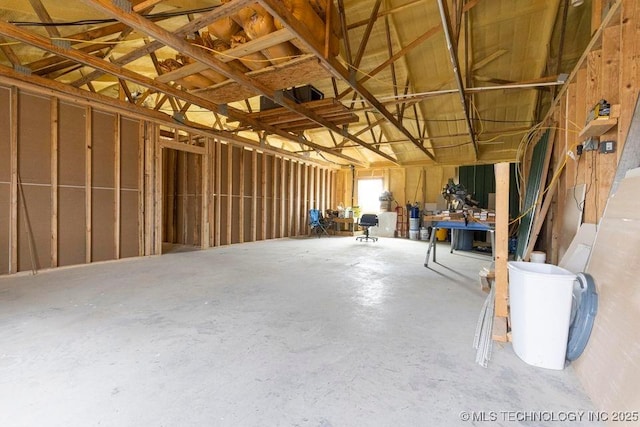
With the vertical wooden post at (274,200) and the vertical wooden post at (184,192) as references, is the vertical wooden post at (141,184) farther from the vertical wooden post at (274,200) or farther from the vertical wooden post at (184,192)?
the vertical wooden post at (274,200)

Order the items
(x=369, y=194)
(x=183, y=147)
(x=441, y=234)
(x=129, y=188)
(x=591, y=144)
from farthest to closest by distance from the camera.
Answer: (x=369, y=194)
(x=441, y=234)
(x=183, y=147)
(x=129, y=188)
(x=591, y=144)

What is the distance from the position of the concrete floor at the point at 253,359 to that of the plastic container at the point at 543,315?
0.09 meters

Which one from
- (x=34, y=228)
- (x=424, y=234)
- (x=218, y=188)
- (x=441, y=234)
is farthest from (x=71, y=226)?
(x=441, y=234)

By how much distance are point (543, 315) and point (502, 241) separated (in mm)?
782

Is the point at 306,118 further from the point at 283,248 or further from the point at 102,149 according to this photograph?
the point at 102,149

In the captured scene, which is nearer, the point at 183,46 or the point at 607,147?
the point at 607,147

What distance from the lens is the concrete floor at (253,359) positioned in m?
1.40

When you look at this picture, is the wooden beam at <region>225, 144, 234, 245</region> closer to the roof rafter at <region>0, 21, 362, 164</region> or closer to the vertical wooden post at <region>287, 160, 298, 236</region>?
the roof rafter at <region>0, 21, 362, 164</region>

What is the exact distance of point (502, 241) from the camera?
2420 millimetres

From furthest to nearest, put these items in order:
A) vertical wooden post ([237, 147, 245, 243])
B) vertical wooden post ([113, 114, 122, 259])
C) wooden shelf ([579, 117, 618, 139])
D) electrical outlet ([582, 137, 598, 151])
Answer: vertical wooden post ([237, 147, 245, 243]) → vertical wooden post ([113, 114, 122, 259]) → electrical outlet ([582, 137, 598, 151]) → wooden shelf ([579, 117, 618, 139])

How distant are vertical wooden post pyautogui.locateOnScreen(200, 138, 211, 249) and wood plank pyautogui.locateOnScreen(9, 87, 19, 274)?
3.14 meters

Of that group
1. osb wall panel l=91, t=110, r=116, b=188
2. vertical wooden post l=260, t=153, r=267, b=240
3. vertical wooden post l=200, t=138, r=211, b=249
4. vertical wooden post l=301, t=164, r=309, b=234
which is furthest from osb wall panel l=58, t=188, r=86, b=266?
vertical wooden post l=301, t=164, r=309, b=234

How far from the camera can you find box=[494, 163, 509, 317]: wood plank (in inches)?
93.9

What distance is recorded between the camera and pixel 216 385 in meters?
1.59
